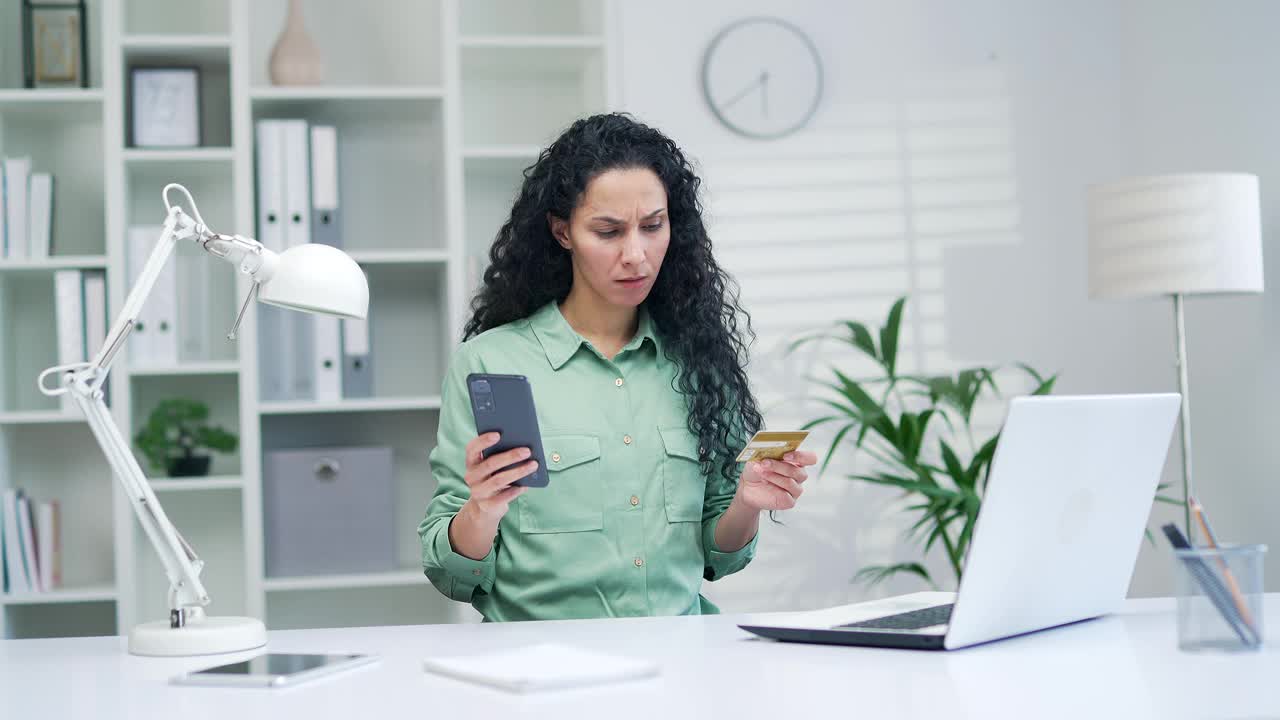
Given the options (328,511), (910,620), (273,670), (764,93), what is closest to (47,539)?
(328,511)

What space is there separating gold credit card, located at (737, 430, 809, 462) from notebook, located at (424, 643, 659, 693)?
15.0 inches

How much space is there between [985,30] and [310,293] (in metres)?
2.67

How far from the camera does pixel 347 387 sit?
2.92 m

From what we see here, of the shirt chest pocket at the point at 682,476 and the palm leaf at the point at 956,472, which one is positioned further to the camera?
the palm leaf at the point at 956,472

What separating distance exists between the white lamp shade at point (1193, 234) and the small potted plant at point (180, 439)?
2.17 m

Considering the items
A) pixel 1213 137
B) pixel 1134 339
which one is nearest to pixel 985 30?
pixel 1213 137

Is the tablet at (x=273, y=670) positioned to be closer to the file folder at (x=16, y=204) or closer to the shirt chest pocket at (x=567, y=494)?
the shirt chest pocket at (x=567, y=494)

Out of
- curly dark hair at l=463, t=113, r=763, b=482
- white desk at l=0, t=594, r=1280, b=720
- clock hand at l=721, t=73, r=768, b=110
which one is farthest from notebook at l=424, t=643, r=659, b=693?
clock hand at l=721, t=73, r=768, b=110

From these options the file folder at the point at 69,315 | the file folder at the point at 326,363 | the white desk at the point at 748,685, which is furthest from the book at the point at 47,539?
the white desk at the point at 748,685

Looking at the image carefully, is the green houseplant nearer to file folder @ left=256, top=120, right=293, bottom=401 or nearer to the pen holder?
file folder @ left=256, top=120, right=293, bottom=401

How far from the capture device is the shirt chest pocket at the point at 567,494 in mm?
1764

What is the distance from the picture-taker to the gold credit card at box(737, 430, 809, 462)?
1.47m

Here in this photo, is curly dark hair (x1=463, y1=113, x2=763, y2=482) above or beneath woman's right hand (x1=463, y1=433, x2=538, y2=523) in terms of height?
above

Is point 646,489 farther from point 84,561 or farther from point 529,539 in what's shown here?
point 84,561
